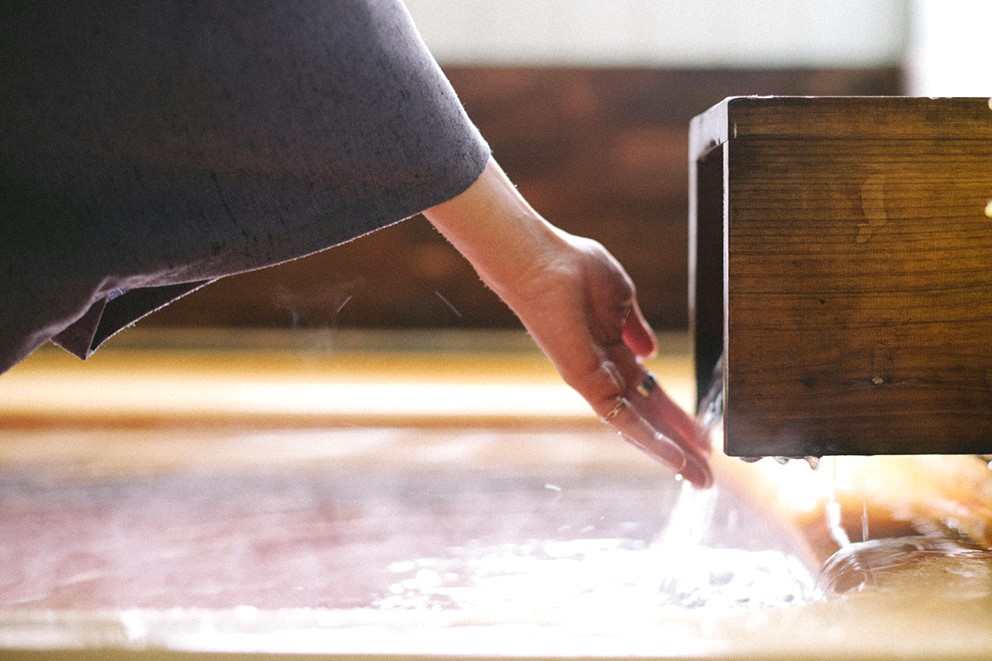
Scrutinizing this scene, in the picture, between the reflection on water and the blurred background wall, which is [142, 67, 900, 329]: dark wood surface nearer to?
the blurred background wall

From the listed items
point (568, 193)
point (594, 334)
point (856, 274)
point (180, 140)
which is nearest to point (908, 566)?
point (856, 274)

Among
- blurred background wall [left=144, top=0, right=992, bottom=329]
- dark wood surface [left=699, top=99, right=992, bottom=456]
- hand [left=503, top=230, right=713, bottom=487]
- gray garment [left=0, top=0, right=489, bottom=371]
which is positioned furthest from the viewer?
blurred background wall [left=144, top=0, right=992, bottom=329]

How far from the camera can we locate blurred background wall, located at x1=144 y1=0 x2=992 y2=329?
2.75 metres

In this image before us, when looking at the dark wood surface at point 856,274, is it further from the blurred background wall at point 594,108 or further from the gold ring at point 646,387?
the blurred background wall at point 594,108

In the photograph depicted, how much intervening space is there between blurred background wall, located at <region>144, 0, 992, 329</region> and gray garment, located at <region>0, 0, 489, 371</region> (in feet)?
6.89

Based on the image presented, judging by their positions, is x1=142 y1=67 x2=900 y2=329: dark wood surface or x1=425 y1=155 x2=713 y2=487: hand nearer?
x1=425 y1=155 x2=713 y2=487: hand

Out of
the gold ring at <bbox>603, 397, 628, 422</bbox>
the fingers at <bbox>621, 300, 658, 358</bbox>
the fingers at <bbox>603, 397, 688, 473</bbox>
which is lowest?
the fingers at <bbox>603, 397, 688, 473</bbox>

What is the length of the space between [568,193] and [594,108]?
0.87 feet

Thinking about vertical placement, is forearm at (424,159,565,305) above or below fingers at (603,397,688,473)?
above

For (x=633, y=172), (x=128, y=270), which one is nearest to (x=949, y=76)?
(x=633, y=172)

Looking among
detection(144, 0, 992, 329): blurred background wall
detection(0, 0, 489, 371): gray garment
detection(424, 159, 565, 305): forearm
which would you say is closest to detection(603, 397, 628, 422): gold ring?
detection(424, 159, 565, 305): forearm

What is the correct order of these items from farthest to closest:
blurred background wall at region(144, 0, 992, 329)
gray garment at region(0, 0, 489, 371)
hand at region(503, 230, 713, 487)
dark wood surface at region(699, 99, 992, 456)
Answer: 1. blurred background wall at region(144, 0, 992, 329)
2. hand at region(503, 230, 713, 487)
3. dark wood surface at region(699, 99, 992, 456)
4. gray garment at region(0, 0, 489, 371)

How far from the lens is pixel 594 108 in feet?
9.05

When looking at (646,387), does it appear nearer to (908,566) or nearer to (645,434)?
(645,434)
